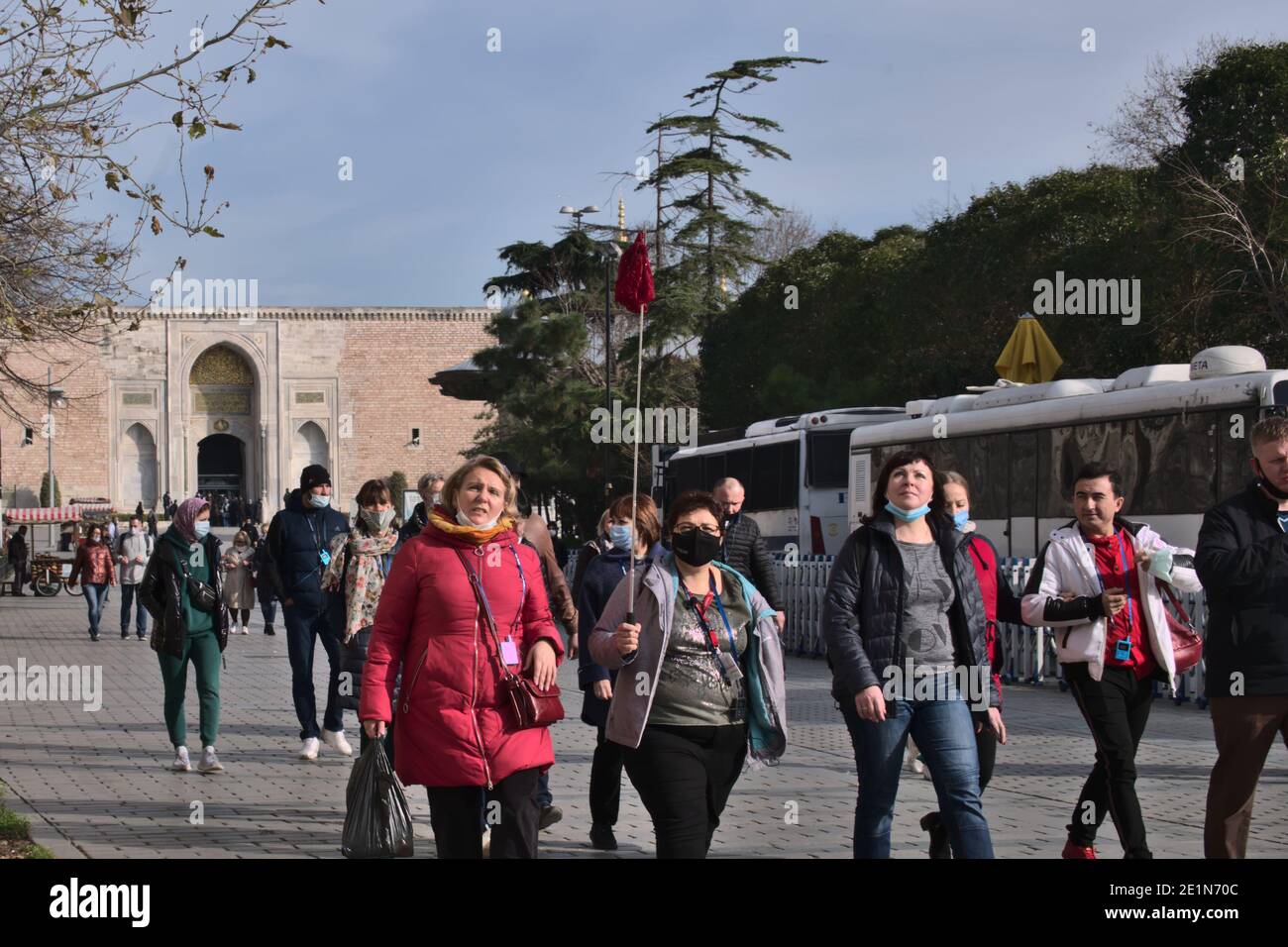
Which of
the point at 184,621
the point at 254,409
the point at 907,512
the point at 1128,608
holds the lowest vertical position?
the point at 184,621

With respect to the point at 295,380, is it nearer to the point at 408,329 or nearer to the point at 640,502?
the point at 408,329

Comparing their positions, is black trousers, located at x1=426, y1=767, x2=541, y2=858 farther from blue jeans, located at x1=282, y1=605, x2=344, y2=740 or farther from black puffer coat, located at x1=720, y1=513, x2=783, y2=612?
blue jeans, located at x1=282, y1=605, x2=344, y2=740

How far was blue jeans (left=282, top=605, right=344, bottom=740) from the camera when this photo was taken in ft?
32.9

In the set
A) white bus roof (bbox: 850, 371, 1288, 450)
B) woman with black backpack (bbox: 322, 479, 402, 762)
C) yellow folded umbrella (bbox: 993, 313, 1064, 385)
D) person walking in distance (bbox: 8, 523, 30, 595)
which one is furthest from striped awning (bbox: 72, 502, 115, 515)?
woman with black backpack (bbox: 322, 479, 402, 762)

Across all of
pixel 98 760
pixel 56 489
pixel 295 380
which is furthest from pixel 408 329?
pixel 98 760

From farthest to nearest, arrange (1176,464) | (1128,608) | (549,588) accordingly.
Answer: (1176,464)
(549,588)
(1128,608)

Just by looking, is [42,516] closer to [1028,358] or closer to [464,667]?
[1028,358]

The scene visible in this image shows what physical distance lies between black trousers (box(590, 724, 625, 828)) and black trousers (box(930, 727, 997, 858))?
1.42 meters

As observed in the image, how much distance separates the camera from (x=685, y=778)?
527 cm

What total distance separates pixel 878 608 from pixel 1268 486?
4.56 feet

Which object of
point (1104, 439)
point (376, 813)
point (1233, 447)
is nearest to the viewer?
point (376, 813)

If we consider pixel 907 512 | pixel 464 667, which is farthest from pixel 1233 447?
pixel 464 667
